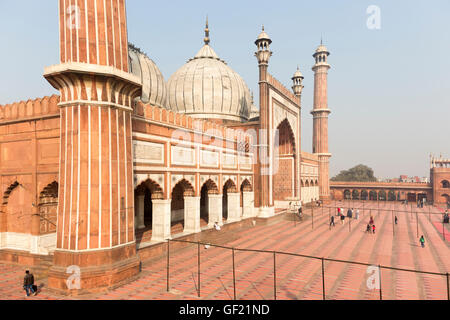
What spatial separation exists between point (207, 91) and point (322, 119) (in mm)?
24909

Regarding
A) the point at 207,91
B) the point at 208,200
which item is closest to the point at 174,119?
the point at 208,200

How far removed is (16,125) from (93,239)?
7.41m

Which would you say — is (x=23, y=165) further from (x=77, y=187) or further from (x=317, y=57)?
(x=317, y=57)

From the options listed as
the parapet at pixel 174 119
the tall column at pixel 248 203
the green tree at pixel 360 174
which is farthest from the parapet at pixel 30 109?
the green tree at pixel 360 174

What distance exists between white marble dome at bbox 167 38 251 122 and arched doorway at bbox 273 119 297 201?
19.4 ft

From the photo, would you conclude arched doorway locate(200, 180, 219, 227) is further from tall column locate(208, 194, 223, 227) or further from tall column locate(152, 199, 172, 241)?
tall column locate(152, 199, 172, 241)

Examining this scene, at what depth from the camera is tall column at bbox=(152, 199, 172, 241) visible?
1490 centimetres

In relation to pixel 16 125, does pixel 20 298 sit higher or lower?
lower

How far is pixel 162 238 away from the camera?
1487 cm

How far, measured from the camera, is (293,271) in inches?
500

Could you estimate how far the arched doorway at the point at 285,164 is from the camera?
113 ft
